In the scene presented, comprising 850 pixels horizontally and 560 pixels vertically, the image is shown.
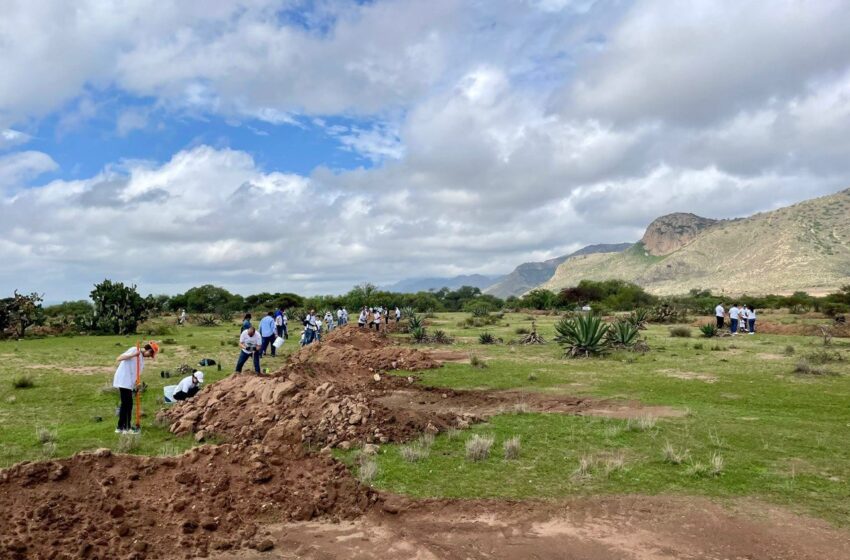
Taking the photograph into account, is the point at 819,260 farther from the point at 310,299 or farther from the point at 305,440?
the point at 305,440

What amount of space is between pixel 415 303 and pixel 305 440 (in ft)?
232

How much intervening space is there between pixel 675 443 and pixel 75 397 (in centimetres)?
1258

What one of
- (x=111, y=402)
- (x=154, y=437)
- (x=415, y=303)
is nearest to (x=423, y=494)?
(x=154, y=437)

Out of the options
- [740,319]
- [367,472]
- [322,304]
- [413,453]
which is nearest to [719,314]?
[740,319]

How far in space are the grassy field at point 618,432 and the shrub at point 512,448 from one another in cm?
10

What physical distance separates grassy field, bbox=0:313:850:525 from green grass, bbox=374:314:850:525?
0.09 ft

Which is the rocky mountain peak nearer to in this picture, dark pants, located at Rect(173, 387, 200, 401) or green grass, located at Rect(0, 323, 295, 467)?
green grass, located at Rect(0, 323, 295, 467)

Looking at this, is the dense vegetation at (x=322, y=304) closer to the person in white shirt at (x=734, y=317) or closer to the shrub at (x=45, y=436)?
the person in white shirt at (x=734, y=317)

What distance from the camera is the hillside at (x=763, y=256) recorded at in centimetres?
9331

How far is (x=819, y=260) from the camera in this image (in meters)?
95.6

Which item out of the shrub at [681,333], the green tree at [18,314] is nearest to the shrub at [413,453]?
the shrub at [681,333]

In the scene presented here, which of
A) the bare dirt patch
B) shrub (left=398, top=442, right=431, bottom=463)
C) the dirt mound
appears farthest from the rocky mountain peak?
the dirt mound

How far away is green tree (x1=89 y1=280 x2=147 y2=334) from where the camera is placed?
1478 inches

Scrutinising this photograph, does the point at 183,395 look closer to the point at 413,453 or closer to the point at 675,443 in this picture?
the point at 413,453
